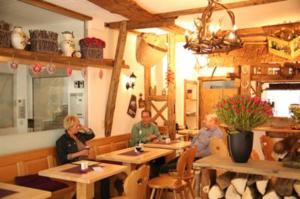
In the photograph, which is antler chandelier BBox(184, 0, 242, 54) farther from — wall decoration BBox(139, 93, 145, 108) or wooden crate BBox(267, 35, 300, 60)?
wall decoration BBox(139, 93, 145, 108)

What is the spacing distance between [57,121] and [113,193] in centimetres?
123

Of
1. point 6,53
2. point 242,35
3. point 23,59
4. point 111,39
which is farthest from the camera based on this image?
point 242,35

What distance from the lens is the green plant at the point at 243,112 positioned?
1.96m

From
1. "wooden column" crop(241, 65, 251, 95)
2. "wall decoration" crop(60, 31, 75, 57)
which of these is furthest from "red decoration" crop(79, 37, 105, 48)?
"wooden column" crop(241, 65, 251, 95)

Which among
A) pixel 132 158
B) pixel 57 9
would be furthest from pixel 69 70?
pixel 132 158

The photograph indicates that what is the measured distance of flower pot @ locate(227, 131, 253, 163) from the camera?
77.4 inches

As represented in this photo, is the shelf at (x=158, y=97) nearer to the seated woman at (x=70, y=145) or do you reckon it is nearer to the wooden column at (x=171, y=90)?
the wooden column at (x=171, y=90)

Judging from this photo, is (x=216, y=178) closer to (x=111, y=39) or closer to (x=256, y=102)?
(x=256, y=102)

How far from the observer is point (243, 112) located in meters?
1.97

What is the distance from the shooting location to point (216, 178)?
2.10 metres

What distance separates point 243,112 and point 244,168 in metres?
0.35

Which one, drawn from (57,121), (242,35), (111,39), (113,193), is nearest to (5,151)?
(57,121)

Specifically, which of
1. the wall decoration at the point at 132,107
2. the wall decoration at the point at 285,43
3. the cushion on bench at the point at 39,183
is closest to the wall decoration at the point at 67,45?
the cushion on bench at the point at 39,183

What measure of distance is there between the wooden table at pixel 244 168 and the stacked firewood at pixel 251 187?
0.24 ft
